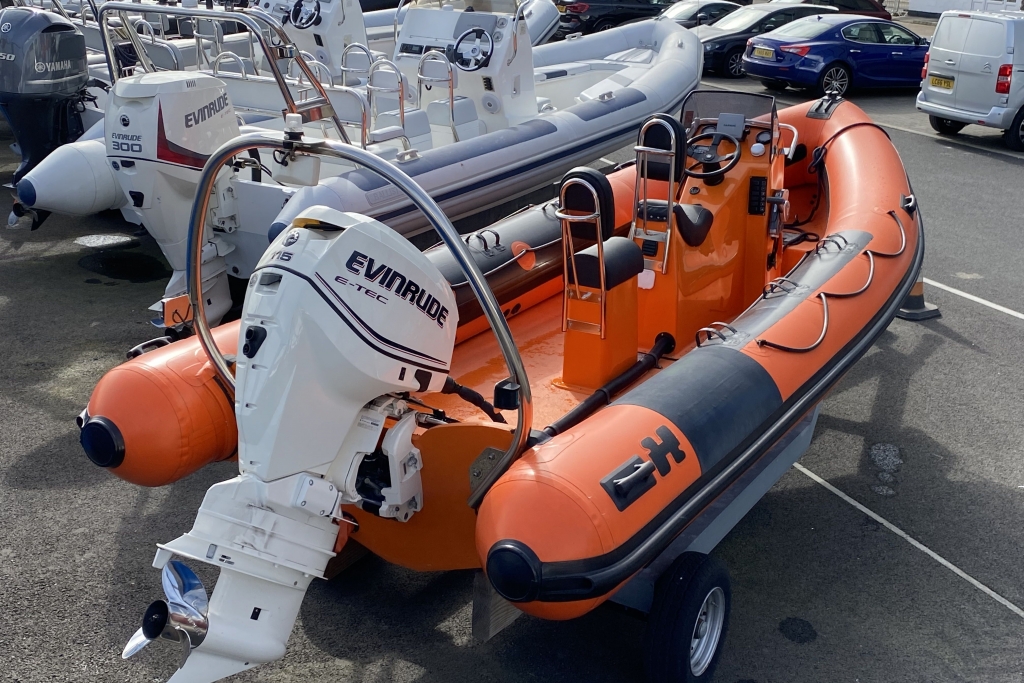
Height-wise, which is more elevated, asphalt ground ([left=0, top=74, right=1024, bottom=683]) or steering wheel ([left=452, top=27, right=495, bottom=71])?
steering wheel ([left=452, top=27, right=495, bottom=71])

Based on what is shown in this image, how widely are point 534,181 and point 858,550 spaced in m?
3.48

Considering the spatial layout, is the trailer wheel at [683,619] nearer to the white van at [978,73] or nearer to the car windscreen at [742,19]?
the white van at [978,73]

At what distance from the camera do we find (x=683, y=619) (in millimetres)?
2668

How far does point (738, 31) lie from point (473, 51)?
25.1 feet

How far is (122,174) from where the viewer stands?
15.6 feet

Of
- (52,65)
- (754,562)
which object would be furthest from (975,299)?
(52,65)

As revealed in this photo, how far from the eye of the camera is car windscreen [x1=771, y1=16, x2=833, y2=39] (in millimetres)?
Answer: 11773

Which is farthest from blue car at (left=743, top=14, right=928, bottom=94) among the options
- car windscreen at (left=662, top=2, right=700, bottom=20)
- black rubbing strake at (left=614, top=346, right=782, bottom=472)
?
black rubbing strake at (left=614, top=346, right=782, bottom=472)

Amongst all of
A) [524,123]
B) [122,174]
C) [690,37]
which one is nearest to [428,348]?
[122,174]

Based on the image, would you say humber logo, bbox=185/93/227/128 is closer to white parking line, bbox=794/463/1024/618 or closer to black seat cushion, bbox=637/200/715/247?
black seat cushion, bbox=637/200/715/247

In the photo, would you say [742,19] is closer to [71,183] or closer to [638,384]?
[71,183]

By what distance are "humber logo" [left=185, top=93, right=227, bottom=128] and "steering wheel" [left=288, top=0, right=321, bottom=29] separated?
2589mm

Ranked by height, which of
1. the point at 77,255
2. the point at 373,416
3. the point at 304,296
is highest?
the point at 304,296

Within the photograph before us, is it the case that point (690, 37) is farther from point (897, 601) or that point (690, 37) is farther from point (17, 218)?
point (897, 601)
